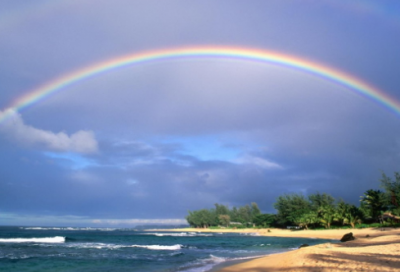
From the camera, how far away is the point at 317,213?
81.8 meters

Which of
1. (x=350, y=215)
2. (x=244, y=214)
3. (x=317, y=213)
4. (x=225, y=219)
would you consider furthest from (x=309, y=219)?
(x=244, y=214)

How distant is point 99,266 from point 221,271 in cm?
1025

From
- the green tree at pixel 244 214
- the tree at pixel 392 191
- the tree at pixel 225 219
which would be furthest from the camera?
the green tree at pixel 244 214

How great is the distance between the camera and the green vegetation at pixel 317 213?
6147 centimetres

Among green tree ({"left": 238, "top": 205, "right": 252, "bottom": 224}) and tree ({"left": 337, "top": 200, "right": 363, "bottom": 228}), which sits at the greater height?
green tree ({"left": 238, "top": 205, "right": 252, "bottom": 224})

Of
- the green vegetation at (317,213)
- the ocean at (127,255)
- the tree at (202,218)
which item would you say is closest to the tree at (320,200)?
the green vegetation at (317,213)

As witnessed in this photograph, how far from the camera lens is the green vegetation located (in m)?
61.5

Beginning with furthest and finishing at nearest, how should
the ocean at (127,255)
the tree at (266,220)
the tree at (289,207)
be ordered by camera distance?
the tree at (266,220) < the tree at (289,207) < the ocean at (127,255)

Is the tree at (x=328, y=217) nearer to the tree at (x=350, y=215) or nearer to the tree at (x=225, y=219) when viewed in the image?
the tree at (x=350, y=215)

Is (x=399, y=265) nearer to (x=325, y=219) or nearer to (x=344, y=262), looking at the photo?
(x=344, y=262)

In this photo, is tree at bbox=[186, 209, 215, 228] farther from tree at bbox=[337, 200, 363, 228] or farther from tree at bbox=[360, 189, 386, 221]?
tree at bbox=[360, 189, 386, 221]

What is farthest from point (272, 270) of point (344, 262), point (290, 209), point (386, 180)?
point (290, 209)

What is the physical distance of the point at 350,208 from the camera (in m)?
70.5

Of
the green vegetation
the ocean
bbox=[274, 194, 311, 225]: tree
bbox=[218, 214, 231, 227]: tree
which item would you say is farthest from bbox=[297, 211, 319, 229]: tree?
bbox=[218, 214, 231, 227]: tree
